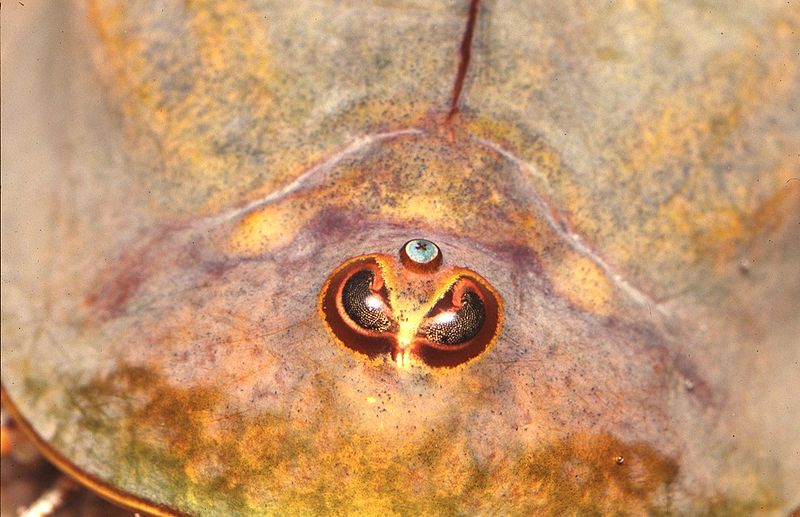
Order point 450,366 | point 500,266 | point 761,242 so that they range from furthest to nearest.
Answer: point 761,242 < point 500,266 < point 450,366

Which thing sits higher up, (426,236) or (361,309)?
(426,236)

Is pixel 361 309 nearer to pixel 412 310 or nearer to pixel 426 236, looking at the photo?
pixel 412 310

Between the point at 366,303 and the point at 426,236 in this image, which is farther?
the point at 426,236

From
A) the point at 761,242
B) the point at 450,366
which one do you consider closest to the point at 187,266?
the point at 450,366

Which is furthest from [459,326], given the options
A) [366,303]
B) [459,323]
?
[366,303]

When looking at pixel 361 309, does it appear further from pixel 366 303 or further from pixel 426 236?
pixel 426 236

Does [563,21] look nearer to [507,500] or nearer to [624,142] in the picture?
[624,142]
